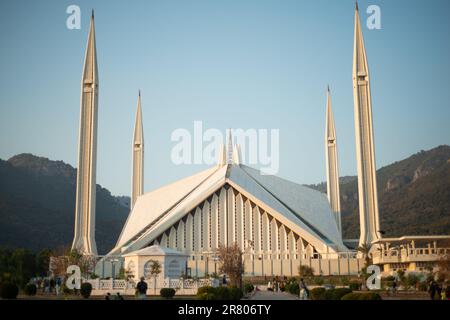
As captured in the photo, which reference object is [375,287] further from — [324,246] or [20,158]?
[20,158]

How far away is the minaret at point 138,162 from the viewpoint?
41.6m

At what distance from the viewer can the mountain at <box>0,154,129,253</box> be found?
54.2 meters

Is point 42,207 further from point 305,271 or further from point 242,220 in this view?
point 305,271

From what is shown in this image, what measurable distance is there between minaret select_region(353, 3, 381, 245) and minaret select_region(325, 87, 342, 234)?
237 inches

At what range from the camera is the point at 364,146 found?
33.0 meters

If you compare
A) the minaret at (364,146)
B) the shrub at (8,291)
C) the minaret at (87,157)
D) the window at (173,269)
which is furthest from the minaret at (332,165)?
the shrub at (8,291)

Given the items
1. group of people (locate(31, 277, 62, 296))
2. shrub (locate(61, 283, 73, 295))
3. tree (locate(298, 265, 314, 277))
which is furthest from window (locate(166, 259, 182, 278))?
tree (locate(298, 265, 314, 277))

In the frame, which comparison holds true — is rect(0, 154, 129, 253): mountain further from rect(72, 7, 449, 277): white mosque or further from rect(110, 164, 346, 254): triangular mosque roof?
rect(72, 7, 449, 277): white mosque

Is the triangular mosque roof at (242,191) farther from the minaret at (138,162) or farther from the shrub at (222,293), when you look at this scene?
the shrub at (222,293)

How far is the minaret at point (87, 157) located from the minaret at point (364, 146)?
538 inches

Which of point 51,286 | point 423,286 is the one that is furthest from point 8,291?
point 423,286

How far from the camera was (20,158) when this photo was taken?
254 ft

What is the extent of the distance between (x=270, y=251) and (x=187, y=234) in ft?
14.3

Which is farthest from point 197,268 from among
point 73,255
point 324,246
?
point 73,255
